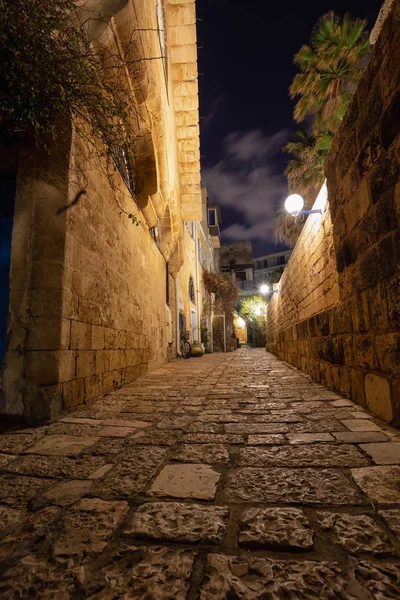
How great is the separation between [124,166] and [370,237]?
4.49 metres

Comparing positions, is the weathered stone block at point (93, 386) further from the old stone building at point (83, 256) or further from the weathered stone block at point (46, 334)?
the weathered stone block at point (46, 334)

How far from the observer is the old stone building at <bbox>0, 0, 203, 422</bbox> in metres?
2.68

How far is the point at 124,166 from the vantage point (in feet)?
17.2

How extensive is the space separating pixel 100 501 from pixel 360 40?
1198 cm

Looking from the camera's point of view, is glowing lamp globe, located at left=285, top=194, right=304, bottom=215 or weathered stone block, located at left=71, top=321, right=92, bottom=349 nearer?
weathered stone block, located at left=71, top=321, right=92, bottom=349

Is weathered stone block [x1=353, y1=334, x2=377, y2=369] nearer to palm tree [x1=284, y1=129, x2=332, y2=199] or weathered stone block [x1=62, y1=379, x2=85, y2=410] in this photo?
weathered stone block [x1=62, y1=379, x2=85, y2=410]

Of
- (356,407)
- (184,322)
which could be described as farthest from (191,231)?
(356,407)

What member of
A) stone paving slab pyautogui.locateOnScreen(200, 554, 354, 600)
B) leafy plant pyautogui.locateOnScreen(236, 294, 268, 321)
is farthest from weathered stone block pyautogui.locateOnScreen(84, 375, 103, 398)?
leafy plant pyautogui.locateOnScreen(236, 294, 268, 321)

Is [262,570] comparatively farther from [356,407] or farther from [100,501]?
[356,407]

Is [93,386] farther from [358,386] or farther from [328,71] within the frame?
[328,71]

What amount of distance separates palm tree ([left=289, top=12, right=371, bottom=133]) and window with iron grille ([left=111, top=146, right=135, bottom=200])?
6.66m

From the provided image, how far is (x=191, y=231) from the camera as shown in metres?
15.8

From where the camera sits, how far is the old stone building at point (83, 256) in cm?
268

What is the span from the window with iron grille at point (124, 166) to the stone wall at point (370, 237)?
3.31 m
